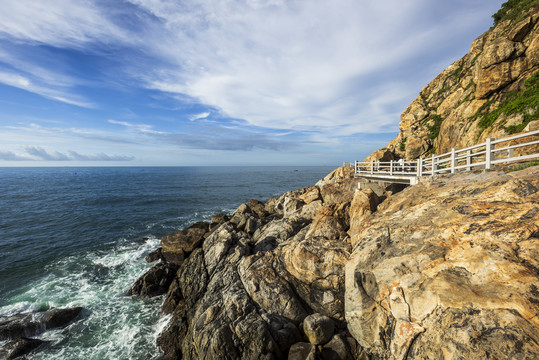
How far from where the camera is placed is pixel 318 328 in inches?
386

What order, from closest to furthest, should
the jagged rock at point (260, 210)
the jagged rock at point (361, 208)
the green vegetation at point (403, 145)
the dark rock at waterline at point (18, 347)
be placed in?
the dark rock at waterline at point (18, 347)
the jagged rock at point (361, 208)
the jagged rock at point (260, 210)
the green vegetation at point (403, 145)

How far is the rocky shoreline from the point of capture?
542 centimetres

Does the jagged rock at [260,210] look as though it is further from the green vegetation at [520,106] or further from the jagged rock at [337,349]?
the green vegetation at [520,106]

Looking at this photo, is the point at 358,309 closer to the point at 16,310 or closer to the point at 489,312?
the point at 489,312

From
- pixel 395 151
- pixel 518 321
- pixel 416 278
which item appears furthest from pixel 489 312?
pixel 395 151

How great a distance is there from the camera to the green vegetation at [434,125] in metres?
32.2

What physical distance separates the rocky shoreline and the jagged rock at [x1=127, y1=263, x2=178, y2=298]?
509 millimetres

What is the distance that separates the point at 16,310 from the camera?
49.2 feet

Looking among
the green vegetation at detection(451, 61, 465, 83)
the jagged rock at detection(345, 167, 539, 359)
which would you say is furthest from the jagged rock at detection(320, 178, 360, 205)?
the green vegetation at detection(451, 61, 465, 83)

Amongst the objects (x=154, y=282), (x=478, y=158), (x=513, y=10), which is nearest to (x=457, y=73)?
(x=513, y=10)

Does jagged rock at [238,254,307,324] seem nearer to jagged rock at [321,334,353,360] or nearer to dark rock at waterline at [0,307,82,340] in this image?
jagged rock at [321,334,353,360]

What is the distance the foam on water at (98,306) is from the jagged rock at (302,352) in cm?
783

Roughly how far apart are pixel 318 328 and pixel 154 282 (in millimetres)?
13653

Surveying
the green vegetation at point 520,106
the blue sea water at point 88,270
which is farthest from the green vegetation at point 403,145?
the blue sea water at point 88,270
